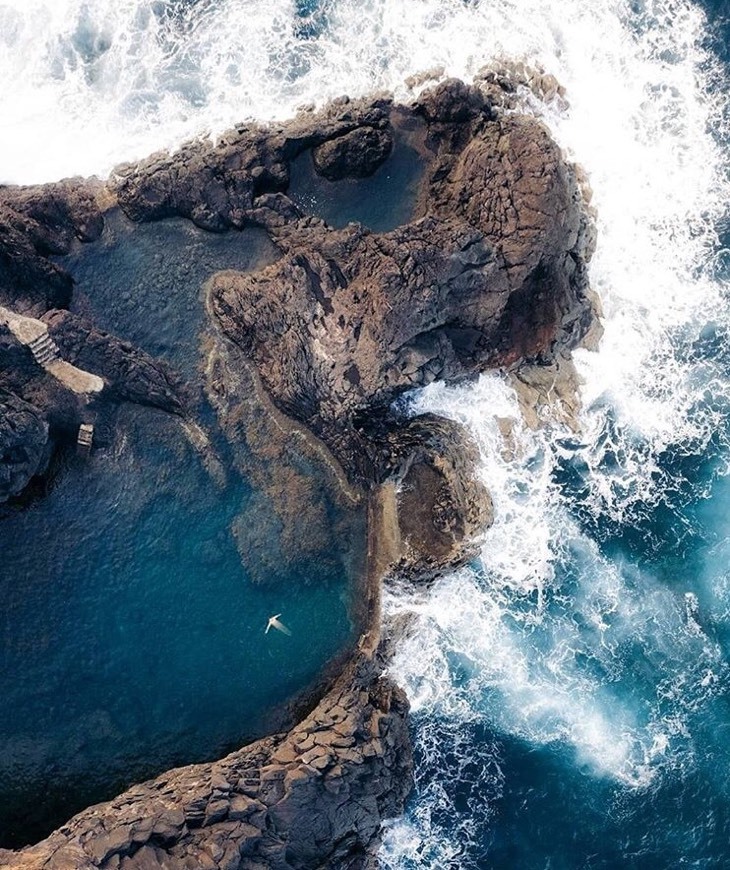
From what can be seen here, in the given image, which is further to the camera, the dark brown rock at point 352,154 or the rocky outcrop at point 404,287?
the dark brown rock at point 352,154

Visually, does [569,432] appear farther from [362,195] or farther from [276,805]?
[276,805]

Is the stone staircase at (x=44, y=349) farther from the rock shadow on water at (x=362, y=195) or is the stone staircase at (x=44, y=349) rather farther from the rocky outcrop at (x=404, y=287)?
the rock shadow on water at (x=362, y=195)

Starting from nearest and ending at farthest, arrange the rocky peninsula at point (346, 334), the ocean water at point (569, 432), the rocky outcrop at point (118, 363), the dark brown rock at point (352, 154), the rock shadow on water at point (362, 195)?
the rocky peninsula at point (346, 334), the rocky outcrop at point (118, 363), the dark brown rock at point (352, 154), the ocean water at point (569, 432), the rock shadow on water at point (362, 195)

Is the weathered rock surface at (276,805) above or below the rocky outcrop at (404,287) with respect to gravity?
below

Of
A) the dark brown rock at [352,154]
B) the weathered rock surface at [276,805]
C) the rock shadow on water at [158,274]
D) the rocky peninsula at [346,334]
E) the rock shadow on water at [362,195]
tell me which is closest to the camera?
the weathered rock surface at [276,805]

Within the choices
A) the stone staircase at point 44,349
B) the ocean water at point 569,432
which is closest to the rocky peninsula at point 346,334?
the stone staircase at point 44,349

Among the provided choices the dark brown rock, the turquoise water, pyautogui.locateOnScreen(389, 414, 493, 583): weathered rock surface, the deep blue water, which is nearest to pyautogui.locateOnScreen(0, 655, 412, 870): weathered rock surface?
the turquoise water

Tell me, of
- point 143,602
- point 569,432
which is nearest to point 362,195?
point 569,432

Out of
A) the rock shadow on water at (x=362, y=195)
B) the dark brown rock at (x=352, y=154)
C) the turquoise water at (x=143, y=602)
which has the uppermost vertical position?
the dark brown rock at (x=352, y=154)
